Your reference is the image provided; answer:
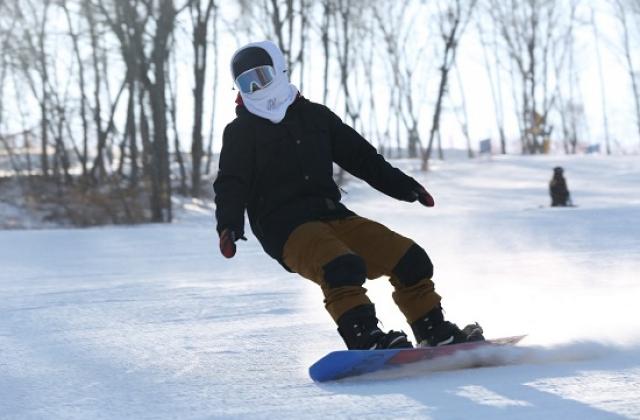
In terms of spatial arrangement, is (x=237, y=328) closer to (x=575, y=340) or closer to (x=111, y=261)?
(x=575, y=340)

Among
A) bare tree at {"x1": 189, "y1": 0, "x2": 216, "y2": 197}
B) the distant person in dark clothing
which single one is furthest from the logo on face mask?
bare tree at {"x1": 189, "y1": 0, "x2": 216, "y2": 197}

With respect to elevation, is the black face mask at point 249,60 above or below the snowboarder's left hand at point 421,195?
above

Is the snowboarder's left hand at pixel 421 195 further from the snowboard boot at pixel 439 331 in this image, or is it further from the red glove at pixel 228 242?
the red glove at pixel 228 242

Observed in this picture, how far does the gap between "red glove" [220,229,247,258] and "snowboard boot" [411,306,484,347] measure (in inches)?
29.6

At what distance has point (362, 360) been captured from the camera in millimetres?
3201

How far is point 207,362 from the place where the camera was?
370 centimetres

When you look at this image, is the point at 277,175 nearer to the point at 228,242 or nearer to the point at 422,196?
the point at 228,242

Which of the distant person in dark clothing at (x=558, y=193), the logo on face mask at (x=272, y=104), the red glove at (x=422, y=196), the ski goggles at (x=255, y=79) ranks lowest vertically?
the distant person in dark clothing at (x=558, y=193)

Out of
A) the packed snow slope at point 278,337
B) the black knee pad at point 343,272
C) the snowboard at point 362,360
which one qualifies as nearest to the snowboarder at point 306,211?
the black knee pad at point 343,272

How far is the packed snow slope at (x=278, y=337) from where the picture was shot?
278 centimetres

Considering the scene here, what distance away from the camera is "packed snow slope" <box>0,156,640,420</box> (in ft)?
9.11

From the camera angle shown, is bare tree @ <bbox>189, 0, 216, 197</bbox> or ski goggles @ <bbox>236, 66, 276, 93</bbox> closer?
ski goggles @ <bbox>236, 66, 276, 93</bbox>

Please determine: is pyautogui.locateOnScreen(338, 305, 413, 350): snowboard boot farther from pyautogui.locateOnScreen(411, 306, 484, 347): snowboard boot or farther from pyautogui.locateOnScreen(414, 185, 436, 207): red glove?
pyautogui.locateOnScreen(414, 185, 436, 207): red glove

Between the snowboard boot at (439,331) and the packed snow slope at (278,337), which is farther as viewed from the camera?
the snowboard boot at (439,331)
